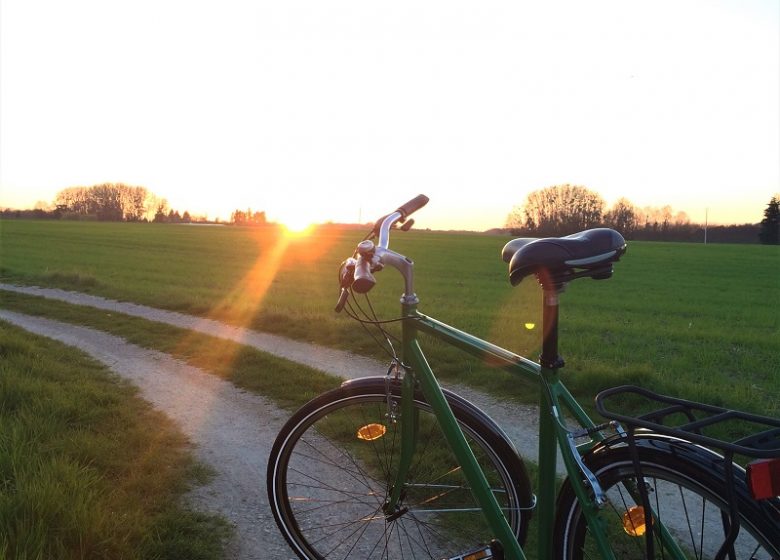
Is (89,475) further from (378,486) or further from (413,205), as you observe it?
(413,205)

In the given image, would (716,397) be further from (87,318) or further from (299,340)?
(87,318)

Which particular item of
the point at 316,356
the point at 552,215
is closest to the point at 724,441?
the point at 316,356

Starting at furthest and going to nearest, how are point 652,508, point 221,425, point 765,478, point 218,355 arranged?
point 218,355 < point 221,425 < point 652,508 < point 765,478

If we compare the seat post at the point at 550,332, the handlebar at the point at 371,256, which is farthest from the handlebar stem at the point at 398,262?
the seat post at the point at 550,332

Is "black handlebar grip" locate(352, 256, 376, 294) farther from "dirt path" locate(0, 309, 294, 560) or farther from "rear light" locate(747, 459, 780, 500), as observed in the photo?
"dirt path" locate(0, 309, 294, 560)

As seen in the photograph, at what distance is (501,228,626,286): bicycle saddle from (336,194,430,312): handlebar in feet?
1.74

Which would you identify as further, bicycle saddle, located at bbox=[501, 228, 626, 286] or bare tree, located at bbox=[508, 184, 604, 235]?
bare tree, located at bbox=[508, 184, 604, 235]

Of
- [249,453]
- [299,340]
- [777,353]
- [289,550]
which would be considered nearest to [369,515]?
[289,550]

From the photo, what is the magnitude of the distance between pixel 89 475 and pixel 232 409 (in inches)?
83.3

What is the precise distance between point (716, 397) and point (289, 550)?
4.73 metres

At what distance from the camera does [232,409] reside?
5.40 metres

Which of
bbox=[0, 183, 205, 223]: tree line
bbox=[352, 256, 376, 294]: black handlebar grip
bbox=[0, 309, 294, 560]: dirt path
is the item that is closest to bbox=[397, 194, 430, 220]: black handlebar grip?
bbox=[352, 256, 376, 294]: black handlebar grip

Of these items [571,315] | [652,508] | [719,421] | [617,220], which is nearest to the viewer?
[719,421]

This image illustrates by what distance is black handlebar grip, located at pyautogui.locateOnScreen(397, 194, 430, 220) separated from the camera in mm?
2467
